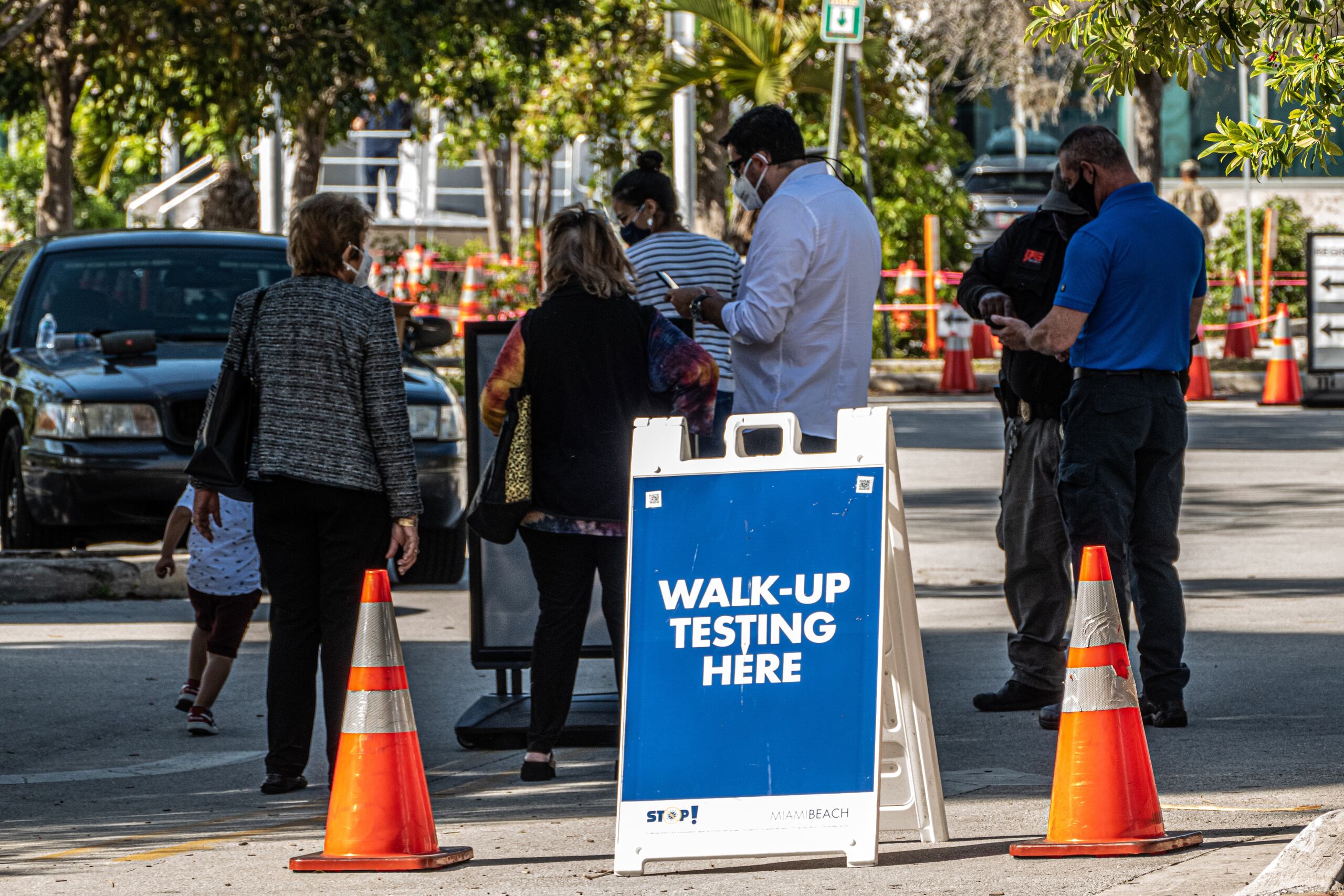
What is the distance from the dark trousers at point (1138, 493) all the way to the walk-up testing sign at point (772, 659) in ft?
5.33

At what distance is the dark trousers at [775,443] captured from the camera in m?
6.25

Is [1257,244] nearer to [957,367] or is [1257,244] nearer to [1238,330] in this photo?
[1238,330]

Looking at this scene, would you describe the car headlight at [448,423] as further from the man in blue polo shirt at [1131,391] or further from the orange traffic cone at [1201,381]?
the orange traffic cone at [1201,381]

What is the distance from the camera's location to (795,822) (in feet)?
15.6

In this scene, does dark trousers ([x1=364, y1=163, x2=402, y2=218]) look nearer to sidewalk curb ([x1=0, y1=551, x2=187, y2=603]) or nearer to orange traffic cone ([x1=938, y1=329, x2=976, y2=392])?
orange traffic cone ([x1=938, y1=329, x2=976, y2=392])

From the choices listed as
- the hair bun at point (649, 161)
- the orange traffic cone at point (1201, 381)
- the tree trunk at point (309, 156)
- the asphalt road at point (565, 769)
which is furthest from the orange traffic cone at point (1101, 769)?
the orange traffic cone at point (1201, 381)

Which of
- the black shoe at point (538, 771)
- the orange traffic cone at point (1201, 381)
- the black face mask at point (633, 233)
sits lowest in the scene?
the black shoe at point (538, 771)

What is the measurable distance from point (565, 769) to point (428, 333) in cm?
424

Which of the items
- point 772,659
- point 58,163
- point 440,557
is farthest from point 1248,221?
point 772,659

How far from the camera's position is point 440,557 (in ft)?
34.4

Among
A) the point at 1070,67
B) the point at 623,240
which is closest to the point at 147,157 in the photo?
the point at 1070,67

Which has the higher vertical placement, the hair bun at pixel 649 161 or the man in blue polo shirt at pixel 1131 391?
the hair bun at pixel 649 161

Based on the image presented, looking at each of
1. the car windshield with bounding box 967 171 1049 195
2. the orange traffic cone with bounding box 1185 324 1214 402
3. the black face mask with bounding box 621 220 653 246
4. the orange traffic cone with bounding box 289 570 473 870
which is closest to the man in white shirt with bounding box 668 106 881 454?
the orange traffic cone with bounding box 289 570 473 870

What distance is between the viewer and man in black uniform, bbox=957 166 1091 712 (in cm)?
683
